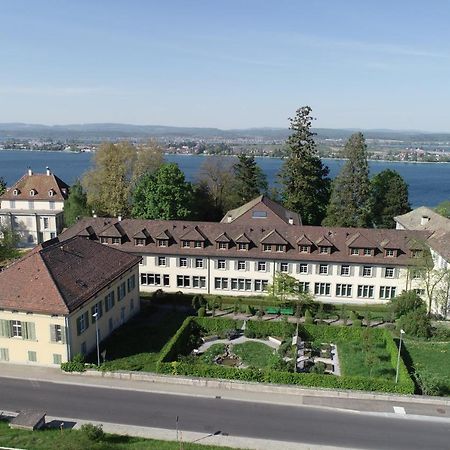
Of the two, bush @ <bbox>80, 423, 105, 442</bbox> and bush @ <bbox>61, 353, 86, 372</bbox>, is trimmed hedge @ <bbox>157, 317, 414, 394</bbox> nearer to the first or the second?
bush @ <bbox>61, 353, 86, 372</bbox>

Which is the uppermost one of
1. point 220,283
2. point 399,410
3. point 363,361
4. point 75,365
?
point 220,283

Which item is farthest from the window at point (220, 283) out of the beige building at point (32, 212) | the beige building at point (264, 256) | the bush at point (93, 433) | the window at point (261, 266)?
the beige building at point (32, 212)

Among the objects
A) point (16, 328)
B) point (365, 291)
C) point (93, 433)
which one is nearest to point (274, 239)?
point (365, 291)

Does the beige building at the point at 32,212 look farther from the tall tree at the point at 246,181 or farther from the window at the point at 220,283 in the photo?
the window at the point at 220,283

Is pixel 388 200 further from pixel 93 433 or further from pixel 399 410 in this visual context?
pixel 93 433

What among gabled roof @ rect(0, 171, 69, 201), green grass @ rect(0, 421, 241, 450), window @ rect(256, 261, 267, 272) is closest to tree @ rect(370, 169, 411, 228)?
window @ rect(256, 261, 267, 272)

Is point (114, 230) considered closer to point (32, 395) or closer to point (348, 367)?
point (32, 395)
